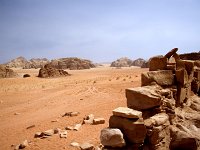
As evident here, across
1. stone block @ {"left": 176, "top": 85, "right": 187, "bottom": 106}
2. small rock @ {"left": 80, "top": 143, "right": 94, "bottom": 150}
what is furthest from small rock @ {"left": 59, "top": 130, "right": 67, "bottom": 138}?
stone block @ {"left": 176, "top": 85, "right": 187, "bottom": 106}

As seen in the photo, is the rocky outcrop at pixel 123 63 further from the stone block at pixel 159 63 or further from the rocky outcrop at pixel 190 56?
the stone block at pixel 159 63

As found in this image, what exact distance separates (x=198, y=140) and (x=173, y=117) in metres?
0.71

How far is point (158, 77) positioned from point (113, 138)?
2.17 m

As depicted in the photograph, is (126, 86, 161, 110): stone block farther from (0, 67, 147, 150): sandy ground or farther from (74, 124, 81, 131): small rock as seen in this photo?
(74, 124, 81, 131): small rock

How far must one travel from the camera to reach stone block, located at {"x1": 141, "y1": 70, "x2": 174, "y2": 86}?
5556mm

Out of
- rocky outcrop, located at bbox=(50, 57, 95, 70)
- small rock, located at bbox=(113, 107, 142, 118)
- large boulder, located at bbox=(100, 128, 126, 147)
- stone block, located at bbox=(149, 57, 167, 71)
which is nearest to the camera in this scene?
large boulder, located at bbox=(100, 128, 126, 147)

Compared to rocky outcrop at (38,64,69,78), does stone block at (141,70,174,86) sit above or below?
above

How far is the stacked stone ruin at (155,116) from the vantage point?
4.31 metres

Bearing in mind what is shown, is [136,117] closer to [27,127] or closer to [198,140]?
[198,140]

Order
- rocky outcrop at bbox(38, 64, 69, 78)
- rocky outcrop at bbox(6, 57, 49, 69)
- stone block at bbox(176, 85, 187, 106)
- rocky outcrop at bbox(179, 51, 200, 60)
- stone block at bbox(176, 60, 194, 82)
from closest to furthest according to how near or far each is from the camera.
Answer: stone block at bbox(176, 85, 187, 106) → stone block at bbox(176, 60, 194, 82) → rocky outcrop at bbox(179, 51, 200, 60) → rocky outcrop at bbox(38, 64, 69, 78) → rocky outcrop at bbox(6, 57, 49, 69)

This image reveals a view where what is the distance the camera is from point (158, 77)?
222 inches

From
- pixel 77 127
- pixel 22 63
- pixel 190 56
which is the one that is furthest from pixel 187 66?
pixel 22 63

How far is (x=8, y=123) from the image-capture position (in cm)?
985

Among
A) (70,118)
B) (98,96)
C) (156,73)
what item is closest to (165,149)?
(156,73)
